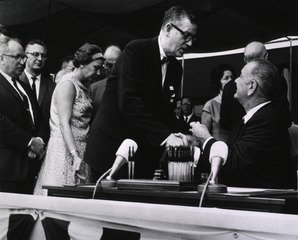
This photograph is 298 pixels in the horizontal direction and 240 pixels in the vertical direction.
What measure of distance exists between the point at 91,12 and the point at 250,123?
342 cm

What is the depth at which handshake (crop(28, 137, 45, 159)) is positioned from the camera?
10.7 feet

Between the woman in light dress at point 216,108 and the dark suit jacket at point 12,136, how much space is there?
1474 millimetres

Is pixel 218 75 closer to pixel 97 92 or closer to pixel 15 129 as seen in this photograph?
pixel 97 92

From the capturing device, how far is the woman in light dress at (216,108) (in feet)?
13.1

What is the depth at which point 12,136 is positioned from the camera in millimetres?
3195

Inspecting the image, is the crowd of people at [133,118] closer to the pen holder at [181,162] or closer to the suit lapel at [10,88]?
the suit lapel at [10,88]

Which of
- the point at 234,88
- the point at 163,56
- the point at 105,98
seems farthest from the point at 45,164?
the point at 234,88

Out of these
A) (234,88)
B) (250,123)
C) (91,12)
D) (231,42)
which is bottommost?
(250,123)

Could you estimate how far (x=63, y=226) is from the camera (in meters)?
1.89

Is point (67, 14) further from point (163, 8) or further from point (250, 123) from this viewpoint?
point (250, 123)

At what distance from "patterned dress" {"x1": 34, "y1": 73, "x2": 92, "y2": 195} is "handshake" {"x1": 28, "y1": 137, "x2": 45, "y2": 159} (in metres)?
0.07

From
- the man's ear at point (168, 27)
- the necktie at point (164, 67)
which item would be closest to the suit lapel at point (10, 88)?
the necktie at point (164, 67)

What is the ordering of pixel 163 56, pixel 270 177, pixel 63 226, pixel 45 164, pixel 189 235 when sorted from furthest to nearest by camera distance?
pixel 45 164 → pixel 163 56 → pixel 270 177 → pixel 63 226 → pixel 189 235

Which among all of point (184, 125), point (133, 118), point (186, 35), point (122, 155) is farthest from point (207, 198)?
point (184, 125)
